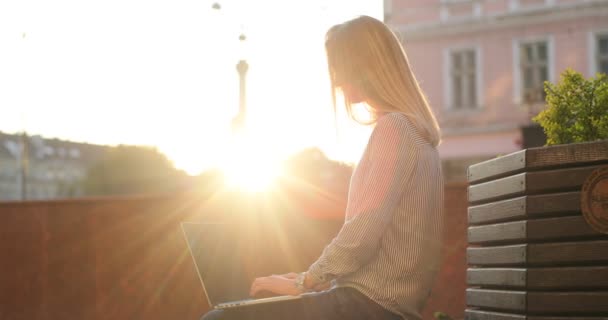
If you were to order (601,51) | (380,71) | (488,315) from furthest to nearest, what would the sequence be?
(601,51) → (488,315) → (380,71)

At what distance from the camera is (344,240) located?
10.1 feet

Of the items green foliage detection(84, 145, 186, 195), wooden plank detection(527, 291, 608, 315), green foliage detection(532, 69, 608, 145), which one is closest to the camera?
wooden plank detection(527, 291, 608, 315)

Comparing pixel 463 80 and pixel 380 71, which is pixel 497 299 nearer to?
pixel 380 71

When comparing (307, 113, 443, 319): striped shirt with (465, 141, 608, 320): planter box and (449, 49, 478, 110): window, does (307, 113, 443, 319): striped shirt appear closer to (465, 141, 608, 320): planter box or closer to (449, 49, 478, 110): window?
(465, 141, 608, 320): planter box

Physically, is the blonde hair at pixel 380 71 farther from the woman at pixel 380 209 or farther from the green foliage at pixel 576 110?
the green foliage at pixel 576 110

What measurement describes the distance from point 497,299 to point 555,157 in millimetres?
570

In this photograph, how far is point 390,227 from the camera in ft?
10.3

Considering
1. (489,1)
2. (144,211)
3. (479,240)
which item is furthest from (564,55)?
(479,240)

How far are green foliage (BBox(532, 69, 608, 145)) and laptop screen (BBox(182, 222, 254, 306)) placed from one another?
120cm

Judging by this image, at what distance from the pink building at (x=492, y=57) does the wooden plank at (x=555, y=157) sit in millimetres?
28192

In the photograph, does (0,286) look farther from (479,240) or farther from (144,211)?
(479,240)

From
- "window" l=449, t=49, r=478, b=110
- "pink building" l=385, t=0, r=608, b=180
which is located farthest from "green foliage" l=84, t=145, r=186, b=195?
"window" l=449, t=49, r=478, b=110

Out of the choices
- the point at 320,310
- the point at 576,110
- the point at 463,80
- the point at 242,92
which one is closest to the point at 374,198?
the point at 320,310

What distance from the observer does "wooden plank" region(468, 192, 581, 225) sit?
3105 mm
